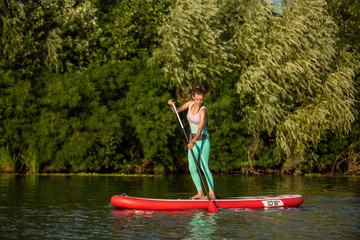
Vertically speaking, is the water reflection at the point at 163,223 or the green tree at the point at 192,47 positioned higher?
the green tree at the point at 192,47

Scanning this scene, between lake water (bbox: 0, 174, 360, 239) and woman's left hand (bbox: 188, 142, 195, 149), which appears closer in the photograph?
lake water (bbox: 0, 174, 360, 239)

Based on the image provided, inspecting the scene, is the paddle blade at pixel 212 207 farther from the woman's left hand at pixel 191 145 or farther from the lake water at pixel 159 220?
the woman's left hand at pixel 191 145

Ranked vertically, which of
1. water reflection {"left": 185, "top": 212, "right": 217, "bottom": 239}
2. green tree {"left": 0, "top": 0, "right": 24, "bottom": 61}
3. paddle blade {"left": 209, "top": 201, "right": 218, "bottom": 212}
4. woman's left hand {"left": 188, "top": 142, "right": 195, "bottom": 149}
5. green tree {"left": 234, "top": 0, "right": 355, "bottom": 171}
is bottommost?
water reflection {"left": 185, "top": 212, "right": 217, "bottom": 239}

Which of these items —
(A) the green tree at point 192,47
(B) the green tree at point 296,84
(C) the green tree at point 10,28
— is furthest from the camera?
(C) the green tree at point 10,28

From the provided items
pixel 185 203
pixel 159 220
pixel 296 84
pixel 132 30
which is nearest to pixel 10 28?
pixel 132 30

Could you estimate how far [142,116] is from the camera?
34281mm

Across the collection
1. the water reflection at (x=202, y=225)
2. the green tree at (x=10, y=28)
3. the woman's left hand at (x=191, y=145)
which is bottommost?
the water reflection at (x=202, y=225)

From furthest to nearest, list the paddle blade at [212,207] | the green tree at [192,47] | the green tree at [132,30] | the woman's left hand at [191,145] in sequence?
1. the green tree at [132,30]
2. the green tree at [192,47]
3. the woman's left hand at [191,145]
4. the paddle blade at [212,207]

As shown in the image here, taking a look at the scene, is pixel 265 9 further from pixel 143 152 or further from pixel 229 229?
pixel 229 229

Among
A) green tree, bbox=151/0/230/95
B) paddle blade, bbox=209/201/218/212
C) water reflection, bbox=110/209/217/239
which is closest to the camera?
water reflection, bbox=110/209/217/239

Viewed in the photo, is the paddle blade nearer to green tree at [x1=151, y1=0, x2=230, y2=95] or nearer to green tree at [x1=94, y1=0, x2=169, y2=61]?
green tree at [x1=151, y1=0, x2=230, y2=95]

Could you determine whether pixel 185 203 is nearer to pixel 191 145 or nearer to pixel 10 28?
pixel 191 145

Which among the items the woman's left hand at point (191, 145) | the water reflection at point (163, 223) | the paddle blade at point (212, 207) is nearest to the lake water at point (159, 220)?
the water reflection at point (163, 223)

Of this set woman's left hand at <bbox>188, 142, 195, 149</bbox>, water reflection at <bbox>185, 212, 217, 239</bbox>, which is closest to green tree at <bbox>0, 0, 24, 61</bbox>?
woman's left hand at <bbox>188, 142, 195, 149</bbox>
